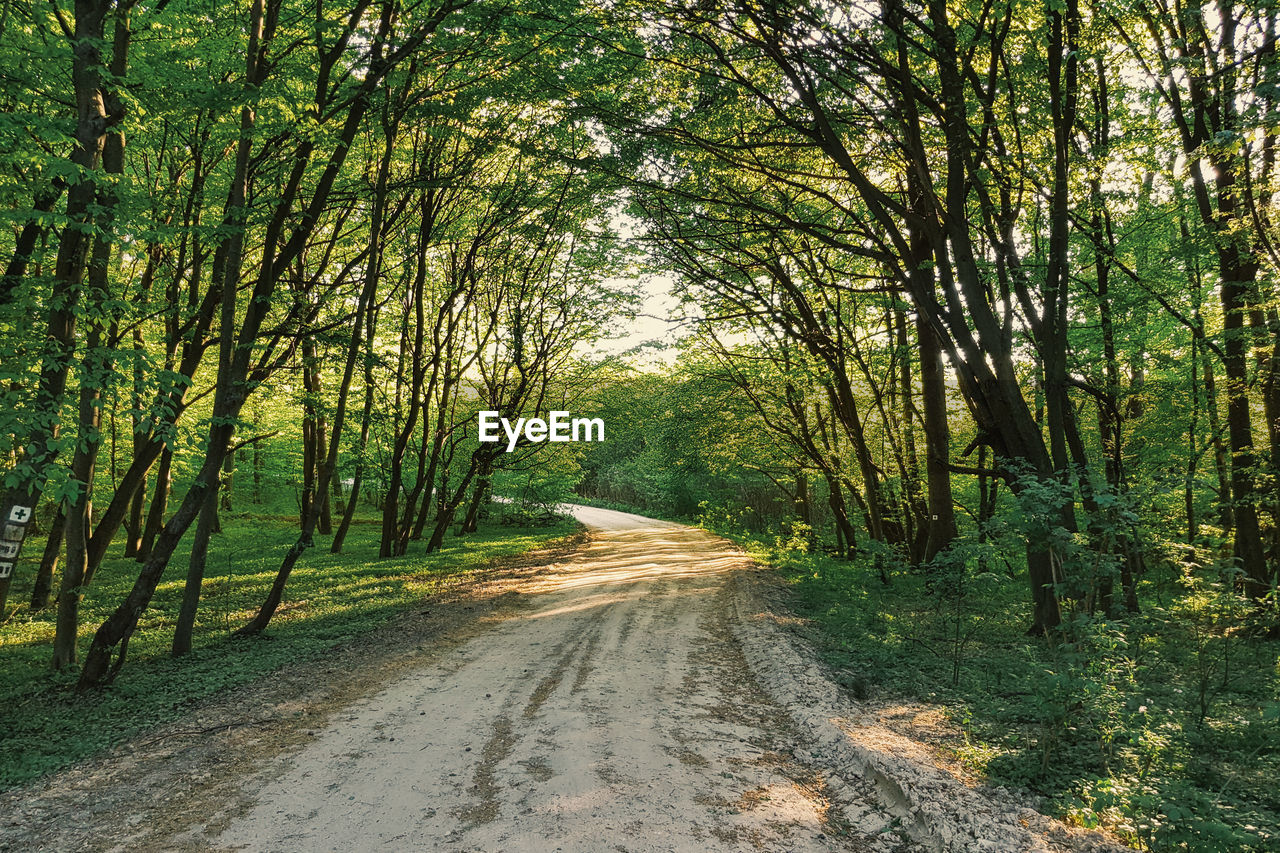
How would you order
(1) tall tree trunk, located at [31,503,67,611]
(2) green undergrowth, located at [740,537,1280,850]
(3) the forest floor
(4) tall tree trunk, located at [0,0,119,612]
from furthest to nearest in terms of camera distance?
(1) tall tree trunk, located at [31,503,67,611]
(4) tall tree trunk, located at [0,0,119,612]
(3) the forest floor
(2) green undergrowth, located at [740,537,1280,850]

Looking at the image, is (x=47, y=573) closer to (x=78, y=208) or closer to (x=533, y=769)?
(x=78, y=208)

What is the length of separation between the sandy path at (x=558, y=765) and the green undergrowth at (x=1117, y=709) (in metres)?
1.40

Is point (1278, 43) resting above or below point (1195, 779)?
above

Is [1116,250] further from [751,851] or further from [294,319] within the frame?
[294,319]

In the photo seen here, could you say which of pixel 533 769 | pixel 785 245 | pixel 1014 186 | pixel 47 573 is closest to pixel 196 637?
pixel 47 573

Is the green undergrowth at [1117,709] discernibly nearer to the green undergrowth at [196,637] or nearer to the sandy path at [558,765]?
the sandy path at [558,765]

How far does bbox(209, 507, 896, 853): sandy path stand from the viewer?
3881 millimetres

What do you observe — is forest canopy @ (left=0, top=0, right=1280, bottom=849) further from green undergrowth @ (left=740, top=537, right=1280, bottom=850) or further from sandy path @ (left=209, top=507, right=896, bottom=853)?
sandy path @ (left=209, top=507, right=896, bottom=853)

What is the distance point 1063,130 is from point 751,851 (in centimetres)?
915

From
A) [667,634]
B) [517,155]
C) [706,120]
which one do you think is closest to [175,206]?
[517,155]

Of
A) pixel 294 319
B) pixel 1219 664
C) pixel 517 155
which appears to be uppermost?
pixel 517 155

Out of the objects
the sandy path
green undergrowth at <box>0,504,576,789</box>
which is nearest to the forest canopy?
green undergrowth at <box>0,504,576,789</box>

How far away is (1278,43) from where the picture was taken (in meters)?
8.23

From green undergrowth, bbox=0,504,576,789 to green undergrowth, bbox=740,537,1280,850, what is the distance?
283 inches
